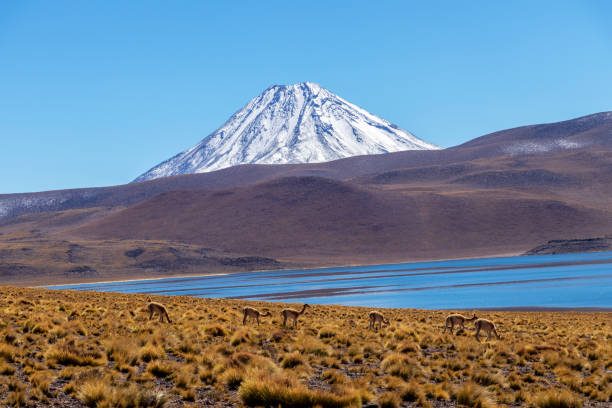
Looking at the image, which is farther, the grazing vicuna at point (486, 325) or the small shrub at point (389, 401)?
the grazing vicuna at point (486, 325)

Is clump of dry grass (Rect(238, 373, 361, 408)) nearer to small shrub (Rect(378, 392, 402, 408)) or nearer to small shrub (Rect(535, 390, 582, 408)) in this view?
small shrub (Rect(378, 392, 402, 408))

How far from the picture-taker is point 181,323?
19.5m

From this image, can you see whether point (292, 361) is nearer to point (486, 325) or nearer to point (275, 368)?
point (275, 368)

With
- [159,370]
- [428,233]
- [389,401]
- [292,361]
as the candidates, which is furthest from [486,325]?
[428,233]

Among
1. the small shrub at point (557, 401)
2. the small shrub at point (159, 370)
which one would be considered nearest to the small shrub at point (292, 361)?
the small shrub at point (159, 370)

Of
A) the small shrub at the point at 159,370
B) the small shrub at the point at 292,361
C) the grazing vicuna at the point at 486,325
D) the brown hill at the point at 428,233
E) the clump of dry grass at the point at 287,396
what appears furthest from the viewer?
the brown hill at the point at 428,233

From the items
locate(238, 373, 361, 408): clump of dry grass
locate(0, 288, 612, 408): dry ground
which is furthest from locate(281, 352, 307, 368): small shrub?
locate(238, 373, 361, 408): clump of dry grass

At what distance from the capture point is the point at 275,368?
12242 millimetres

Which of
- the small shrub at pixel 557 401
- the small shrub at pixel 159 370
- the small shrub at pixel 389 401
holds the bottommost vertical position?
the small shrub at pixel 557 401

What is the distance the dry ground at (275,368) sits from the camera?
1015 centimetres

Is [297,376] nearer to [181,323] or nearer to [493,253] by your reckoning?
[181,323]

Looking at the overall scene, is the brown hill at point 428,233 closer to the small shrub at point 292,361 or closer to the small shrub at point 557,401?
the small shrub at point 292,361

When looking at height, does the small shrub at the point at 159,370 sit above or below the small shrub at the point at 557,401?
above

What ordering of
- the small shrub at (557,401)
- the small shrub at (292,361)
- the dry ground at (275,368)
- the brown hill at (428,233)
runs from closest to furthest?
the dry ground at (275,368)
the small shrub at (557,401)
the small shrub at (292,361)
the brown hill at (428,233)
